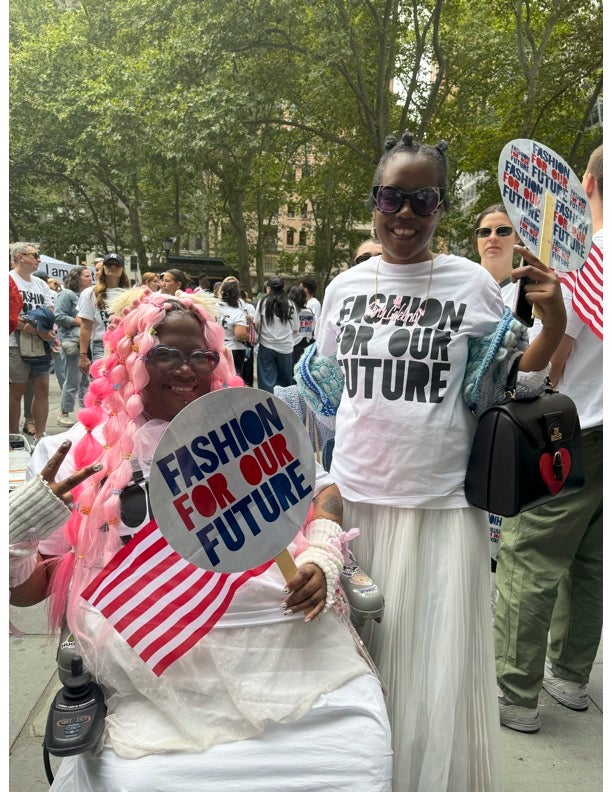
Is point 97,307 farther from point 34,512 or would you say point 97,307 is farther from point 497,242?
point 34,512

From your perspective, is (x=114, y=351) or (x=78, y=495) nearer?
(x=78, y=495)

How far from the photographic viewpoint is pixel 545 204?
192 cm

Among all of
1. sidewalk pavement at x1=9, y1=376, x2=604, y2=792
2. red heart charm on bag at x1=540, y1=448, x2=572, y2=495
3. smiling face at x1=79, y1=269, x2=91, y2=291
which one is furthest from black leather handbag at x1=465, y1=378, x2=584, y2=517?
smiling face at x1=79, y1=269, x2=91, y2=291

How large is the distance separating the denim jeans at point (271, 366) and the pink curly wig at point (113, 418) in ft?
22.5

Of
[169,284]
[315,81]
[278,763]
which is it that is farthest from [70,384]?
[315,81]

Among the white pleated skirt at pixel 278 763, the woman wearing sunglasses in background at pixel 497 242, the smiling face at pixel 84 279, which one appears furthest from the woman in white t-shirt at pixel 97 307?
the white pleated skirt at pixel 278 763

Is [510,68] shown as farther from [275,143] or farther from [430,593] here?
[430,593]

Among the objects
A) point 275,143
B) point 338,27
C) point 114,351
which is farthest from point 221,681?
point 275,143

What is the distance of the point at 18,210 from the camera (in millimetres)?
27594

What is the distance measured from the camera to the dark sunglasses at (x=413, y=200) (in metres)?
1.93

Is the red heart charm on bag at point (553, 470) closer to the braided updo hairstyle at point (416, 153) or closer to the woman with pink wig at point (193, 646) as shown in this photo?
the woman with pink wig at point (193, 646)

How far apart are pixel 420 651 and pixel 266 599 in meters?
0.51

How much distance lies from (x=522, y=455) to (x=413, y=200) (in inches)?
30.8
